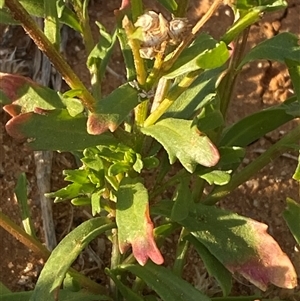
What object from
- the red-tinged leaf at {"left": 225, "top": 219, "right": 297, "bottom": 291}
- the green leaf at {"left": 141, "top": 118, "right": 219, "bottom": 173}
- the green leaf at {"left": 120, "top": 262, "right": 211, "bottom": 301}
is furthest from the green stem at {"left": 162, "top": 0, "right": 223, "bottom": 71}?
the green leaf at {"left": 120, "top": 262, "right": 211, "bottom": 301}

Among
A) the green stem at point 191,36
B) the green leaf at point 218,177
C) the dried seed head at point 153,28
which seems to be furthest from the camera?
the green leaf at point 218,177

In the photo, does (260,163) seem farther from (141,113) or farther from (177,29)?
A: (177,29)

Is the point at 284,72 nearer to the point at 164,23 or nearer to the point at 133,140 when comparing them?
the point at 133,140

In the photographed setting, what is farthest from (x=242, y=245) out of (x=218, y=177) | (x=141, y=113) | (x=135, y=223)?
(x=141, y=113)

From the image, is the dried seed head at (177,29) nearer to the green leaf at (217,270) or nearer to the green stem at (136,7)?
the green stem at (136,7)

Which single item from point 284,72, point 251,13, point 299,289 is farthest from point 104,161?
point 284,72

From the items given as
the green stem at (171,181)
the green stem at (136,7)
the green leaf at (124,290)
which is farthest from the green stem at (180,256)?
the green stem at (136,7)
